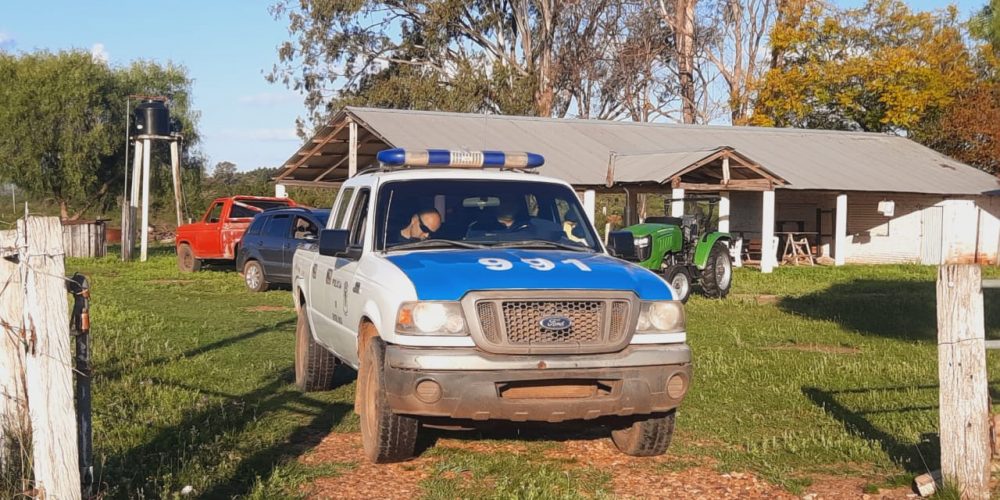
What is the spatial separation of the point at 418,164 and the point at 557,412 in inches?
100

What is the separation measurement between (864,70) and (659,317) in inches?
1550

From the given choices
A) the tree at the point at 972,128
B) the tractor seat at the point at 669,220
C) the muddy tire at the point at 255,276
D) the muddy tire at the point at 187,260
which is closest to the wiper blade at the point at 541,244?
the tractor seat at the point at 669,220

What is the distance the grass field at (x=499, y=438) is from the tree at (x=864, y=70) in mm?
28482

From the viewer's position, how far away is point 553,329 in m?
6.37

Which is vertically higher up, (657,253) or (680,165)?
(680,165)

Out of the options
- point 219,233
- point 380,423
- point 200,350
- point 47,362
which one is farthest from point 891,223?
point 47,362

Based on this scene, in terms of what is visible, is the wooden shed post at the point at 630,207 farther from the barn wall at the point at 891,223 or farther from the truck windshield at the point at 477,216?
the truck windshield at the point at 477,216

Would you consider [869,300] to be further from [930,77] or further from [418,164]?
[930,77]

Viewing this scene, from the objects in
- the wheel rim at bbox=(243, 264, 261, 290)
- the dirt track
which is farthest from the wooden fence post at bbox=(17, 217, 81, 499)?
the wheel rim at bbox=(243, 264, 261, 290)

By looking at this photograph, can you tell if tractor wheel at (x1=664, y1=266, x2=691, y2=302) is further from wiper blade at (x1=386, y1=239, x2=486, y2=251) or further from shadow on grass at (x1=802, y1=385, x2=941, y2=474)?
wiper blade at (x1=386, y1=239, x2=486, y2=251)

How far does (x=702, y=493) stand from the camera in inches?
253

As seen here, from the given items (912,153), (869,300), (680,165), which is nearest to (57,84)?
(680,165)

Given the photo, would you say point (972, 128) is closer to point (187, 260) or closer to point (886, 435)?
point (187, 260)

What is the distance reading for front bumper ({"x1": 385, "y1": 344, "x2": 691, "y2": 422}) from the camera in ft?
20.5
